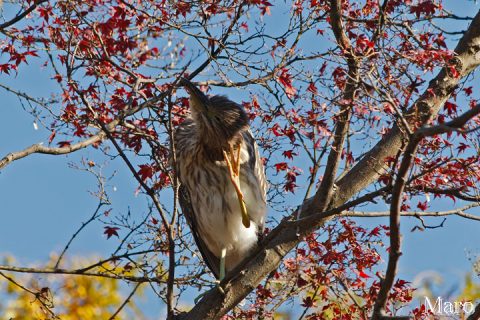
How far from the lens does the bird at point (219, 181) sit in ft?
17.4

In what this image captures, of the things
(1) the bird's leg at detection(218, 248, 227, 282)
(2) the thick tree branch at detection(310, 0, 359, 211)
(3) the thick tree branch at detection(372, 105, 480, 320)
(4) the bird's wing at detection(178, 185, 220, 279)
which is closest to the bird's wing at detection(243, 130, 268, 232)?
(1) the bird's leg at detection(218, 248, 227, 282)

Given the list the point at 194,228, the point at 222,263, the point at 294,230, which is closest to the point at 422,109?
the point at 294,230

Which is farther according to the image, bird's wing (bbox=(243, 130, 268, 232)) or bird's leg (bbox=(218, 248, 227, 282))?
bird's wing (bbox=(243, 130, 268, 232))

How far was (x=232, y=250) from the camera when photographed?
5.57 meters

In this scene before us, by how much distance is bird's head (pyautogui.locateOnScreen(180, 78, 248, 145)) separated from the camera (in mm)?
5234

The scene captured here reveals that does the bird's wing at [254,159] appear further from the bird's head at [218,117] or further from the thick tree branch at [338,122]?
the thick tree branch at [338,122]

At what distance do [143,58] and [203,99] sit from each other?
118 cm

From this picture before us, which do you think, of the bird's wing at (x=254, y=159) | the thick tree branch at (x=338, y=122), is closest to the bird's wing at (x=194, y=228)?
the bird's wing at (x=254, y=159)

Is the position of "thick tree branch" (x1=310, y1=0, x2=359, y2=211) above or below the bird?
below

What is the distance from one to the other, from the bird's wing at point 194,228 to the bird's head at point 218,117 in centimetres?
53

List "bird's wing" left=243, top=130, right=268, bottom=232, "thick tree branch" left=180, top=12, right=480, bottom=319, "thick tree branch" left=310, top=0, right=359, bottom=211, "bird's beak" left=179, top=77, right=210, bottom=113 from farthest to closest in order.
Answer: "bird's wing" left=243, top=130, right=268, bottom=232
"bird's beak" left=179, top=77, right=210, bottom=113
"thick tree branch" left=180, top=12, right=480, bottom=319
"thick tree branch" left=310, top=0, right=359, bottom=211

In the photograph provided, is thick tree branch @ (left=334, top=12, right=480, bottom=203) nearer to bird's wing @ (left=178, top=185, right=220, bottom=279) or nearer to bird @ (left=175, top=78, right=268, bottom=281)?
bird @ (left=175, top=78, right=268, bottom=281)

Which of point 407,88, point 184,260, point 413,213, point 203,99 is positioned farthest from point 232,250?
point 407,88

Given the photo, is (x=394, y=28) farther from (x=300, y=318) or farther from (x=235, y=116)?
(x=300, y=318)
